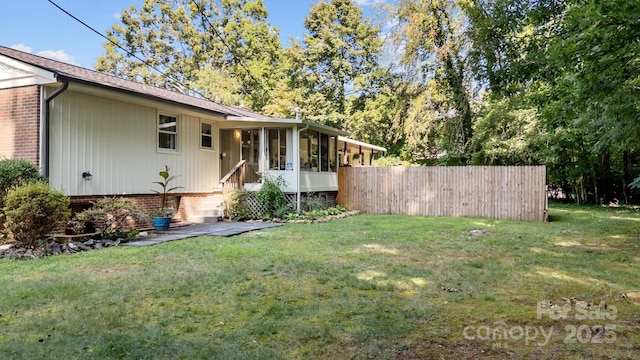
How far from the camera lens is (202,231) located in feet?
29.6

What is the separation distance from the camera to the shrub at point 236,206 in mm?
11414

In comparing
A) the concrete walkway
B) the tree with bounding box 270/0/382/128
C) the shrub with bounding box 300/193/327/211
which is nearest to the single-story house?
the shrub with bounding box 300/193/327/211

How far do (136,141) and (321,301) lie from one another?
7.48 meters

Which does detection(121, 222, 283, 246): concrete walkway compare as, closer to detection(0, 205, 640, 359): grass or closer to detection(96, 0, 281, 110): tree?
detection(0, 205, 640, 359): grass

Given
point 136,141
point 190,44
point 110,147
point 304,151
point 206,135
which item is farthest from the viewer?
point 190,44

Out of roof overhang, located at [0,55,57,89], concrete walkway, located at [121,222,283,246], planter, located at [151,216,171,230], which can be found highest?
roof overhang, located at [0,55,57,89]

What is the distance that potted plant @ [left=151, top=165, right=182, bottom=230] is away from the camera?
9.30 meters

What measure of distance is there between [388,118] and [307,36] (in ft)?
24.9

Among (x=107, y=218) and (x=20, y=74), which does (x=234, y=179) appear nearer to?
(x=107, y=218)

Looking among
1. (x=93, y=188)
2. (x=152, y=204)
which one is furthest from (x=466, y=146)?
(x=93, y=188)

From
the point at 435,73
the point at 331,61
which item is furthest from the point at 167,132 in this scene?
the point at 331,61

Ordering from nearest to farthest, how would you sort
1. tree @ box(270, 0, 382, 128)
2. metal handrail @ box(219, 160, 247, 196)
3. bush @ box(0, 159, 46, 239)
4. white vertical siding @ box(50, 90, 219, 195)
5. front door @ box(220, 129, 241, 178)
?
bush @ box(0, 159, 46, 239)
white vertical siding @ box(50, 90, 219, 195)
metal handrail @ box(219, 160, 247, 196)
front door @ box(220, 129, 241, 178)
tree @ box(270, 0, 382, 128)

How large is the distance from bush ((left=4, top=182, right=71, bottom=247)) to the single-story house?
122 centimetres

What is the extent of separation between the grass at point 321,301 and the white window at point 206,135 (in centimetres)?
528
